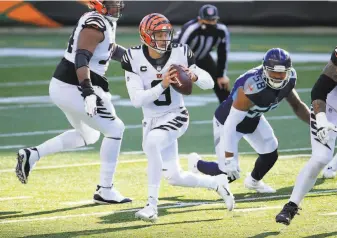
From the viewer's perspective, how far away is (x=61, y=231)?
7.77 m

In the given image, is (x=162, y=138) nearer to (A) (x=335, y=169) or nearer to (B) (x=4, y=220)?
(B) (x=4, y=220)

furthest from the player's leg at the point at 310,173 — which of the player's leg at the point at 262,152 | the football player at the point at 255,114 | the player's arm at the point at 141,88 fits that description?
the player's leg at the point at 262,152

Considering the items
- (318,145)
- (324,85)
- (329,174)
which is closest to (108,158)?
(318,145)

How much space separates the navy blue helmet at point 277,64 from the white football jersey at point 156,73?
0.66 m

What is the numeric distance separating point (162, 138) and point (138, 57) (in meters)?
0.71

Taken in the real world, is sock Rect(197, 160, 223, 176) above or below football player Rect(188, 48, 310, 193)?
below

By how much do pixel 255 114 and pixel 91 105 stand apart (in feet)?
4.81

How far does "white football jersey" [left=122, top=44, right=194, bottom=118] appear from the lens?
8430 millimetres

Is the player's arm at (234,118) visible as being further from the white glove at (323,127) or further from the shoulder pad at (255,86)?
the white glove at (323,127)

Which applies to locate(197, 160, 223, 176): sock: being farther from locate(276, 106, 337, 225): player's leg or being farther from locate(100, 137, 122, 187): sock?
locate(276, 106, 337, 225): player's leg

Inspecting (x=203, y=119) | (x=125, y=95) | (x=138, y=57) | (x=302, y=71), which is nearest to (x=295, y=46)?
(x=302, y=71)

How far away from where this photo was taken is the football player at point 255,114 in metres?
8.34

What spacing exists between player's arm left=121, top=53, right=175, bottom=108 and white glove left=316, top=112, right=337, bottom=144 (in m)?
1.22

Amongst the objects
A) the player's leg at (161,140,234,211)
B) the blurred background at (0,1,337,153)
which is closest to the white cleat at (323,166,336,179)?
the blurred background at (0,1,337,153)
